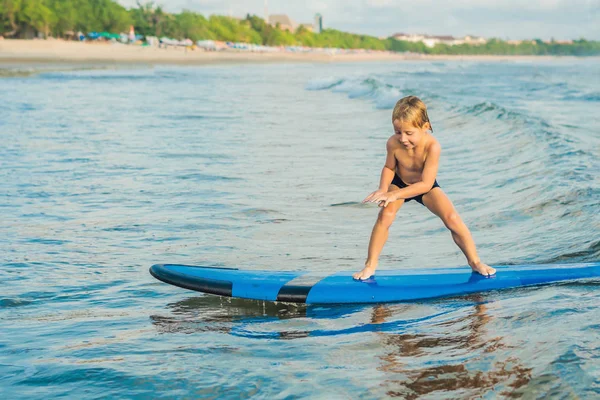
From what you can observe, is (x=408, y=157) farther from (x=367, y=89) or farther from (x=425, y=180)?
(x=367, y=89)

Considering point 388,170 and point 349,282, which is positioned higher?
point 388,170

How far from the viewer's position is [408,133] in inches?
184

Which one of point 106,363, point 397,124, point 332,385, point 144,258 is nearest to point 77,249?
point 144,258

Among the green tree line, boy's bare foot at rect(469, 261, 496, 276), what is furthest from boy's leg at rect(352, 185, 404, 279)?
Answer: the green tree line

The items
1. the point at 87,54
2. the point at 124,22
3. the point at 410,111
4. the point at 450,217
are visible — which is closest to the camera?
the point at 410,111

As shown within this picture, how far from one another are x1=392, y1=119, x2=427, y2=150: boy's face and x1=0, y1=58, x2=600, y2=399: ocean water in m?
1.02

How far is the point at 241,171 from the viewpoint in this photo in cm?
1038

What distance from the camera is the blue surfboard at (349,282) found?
4797mm

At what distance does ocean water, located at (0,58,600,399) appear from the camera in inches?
139

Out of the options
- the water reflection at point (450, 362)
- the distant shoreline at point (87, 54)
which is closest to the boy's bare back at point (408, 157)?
the water reflection at point (450, 362)

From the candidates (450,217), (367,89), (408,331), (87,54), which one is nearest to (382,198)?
(450,217)

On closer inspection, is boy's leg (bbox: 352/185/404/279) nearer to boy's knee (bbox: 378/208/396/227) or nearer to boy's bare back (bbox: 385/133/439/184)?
boy's knee (bbox: 378/208/396/227)

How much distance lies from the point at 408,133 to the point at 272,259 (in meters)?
1.87

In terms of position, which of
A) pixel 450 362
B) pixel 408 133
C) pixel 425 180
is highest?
pixel 408 133
